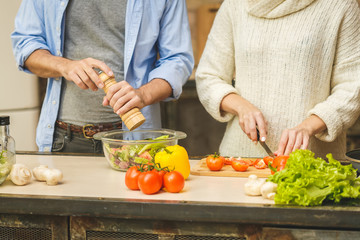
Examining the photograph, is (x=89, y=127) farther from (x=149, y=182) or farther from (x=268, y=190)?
(x=268, y=190)

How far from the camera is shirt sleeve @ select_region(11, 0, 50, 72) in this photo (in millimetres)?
2451

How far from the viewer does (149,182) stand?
1653 millimetres

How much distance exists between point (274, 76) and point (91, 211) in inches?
48.7

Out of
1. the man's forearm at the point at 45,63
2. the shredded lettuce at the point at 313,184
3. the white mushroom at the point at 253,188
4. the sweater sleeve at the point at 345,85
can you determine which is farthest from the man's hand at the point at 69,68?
the sweater sleeve at the point at 345,85

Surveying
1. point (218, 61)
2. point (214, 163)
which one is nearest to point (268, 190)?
point (214, 163)

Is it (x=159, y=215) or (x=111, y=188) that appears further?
(x=111, y=188)

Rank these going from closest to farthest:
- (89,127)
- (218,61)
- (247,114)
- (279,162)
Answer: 1. (279,162)
2. (247,114)
3. (89,127)
4. (218,61)

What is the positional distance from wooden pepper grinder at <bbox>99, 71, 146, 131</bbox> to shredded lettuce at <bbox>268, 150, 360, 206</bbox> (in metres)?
0.61

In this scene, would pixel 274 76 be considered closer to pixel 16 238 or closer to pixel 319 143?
pixel 319 143

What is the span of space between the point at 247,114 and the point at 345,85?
0.51m

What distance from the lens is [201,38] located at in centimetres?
510

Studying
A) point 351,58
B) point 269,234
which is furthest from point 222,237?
point 351,58

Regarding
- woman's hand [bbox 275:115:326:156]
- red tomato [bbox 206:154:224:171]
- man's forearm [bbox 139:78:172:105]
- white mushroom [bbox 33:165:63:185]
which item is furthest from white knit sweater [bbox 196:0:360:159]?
white mushroom [bbox 33:165:63:185]

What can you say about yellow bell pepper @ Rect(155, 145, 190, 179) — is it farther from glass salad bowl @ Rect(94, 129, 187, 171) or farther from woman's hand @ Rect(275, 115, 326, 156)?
woman's hand @ Rect(275, 115, 326, 156)
